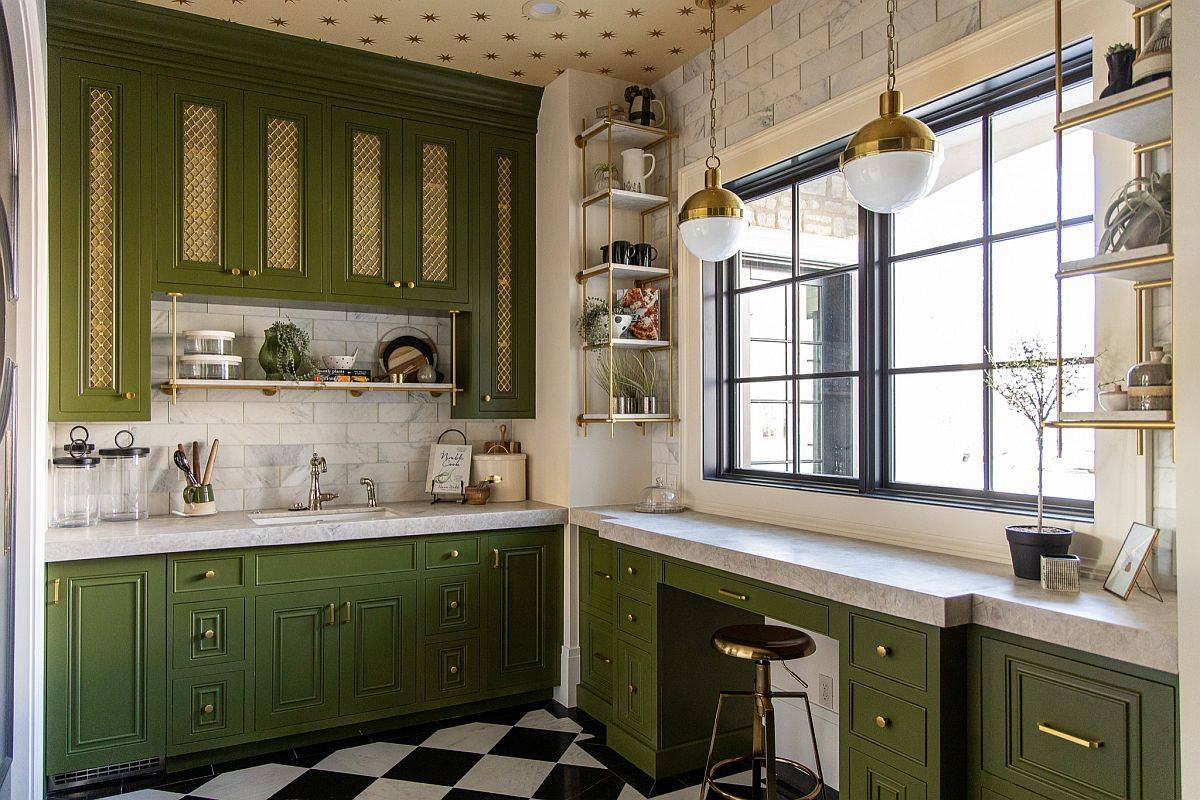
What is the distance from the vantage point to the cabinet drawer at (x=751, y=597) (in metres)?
2.43

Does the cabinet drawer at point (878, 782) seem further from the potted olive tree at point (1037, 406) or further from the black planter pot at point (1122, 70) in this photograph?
the black planter pot at point (1122, 70)

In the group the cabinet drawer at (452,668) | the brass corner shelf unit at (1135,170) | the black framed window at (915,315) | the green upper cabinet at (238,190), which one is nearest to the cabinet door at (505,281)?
the green upper cabinet at (238,190)

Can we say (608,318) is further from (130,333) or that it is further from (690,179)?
(130,333)

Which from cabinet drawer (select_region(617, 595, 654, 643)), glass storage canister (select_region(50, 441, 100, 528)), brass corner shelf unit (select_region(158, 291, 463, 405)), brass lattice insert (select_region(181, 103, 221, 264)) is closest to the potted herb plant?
brass corner shelf unit (select_region(158, 291, 463, 405))

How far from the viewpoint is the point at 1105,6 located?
7.10 feet

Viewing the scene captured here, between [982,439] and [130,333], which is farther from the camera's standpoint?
[130,333]

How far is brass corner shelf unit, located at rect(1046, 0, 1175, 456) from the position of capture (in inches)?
70.8

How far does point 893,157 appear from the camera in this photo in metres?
2.00

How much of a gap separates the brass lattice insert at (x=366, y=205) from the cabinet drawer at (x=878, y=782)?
288 centimetres

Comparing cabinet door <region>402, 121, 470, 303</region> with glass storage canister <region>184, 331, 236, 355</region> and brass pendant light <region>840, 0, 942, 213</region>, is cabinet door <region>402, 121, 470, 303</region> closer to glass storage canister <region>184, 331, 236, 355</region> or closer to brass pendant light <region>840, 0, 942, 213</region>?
glass storage canister <region>184, 331, 236, 355</region>

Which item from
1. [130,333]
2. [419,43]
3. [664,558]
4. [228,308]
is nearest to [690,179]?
[419,43]

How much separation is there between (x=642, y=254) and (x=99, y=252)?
2.29 meters

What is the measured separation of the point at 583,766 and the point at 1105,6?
305cm

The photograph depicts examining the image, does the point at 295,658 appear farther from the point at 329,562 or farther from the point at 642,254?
the point at 642,254
